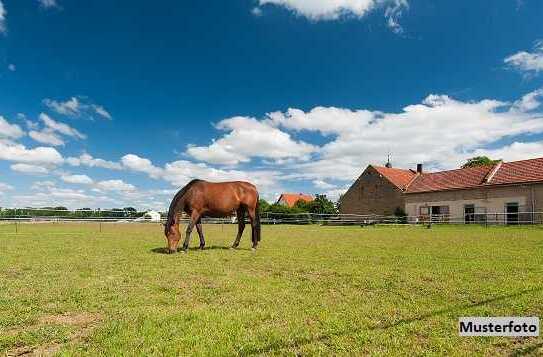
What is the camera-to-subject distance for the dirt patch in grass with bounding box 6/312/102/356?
12.6 ft

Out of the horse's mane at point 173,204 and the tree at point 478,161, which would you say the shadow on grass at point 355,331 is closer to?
the horse's mane at point 173,204

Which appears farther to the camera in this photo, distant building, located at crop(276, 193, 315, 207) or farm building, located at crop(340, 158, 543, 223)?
distant building, located at crop(276, 193, 315, 207)

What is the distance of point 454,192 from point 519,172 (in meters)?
6.37

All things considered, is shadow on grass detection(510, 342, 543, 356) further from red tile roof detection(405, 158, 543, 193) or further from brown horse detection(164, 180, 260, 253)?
red tile roof detection(405, 158, 543, 193)

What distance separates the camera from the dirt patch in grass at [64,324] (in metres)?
3.83

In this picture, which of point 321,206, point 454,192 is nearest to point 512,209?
point 454,192

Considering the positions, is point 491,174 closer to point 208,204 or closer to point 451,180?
point 451,180

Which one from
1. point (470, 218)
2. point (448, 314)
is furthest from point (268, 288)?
point (470, 218)

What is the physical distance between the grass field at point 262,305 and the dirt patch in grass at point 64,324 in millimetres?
20

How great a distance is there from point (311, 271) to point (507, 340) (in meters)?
4.37

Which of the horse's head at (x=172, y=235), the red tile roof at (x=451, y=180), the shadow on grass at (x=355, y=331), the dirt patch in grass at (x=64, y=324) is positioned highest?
the red tile roof at (x=451, y=180)

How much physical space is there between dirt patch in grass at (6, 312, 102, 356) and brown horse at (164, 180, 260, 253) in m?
6.56

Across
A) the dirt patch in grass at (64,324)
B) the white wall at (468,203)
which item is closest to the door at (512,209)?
the white wall at (468,203)

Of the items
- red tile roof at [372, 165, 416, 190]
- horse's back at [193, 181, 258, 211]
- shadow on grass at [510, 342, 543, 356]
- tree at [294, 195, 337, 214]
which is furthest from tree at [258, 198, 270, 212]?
shadow on grass at [510, 342, 543, 356]
